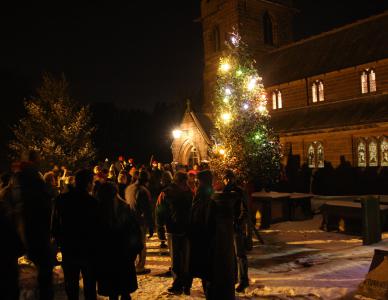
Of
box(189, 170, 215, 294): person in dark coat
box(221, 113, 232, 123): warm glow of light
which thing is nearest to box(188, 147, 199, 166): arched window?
box(221, 113, 232, 123): warm glow of light

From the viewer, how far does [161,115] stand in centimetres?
5997

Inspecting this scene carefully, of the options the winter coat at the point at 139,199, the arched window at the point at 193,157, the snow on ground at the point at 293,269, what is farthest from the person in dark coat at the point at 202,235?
the arched window at the point at 193,157

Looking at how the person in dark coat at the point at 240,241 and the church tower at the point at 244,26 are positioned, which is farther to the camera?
the church tower at the point at 244,26

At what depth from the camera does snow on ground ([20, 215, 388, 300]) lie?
266 inches

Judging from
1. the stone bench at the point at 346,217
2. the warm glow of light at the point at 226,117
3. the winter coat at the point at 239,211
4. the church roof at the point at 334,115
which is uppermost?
the church roof at the point at 334,115

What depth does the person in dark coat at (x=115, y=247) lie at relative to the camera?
17.2ft

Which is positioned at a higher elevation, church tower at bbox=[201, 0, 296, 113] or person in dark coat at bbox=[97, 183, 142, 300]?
church tower at bbox=[201, 0, 296, 113]

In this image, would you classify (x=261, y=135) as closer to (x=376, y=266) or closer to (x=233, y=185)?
(x=233, y=185)

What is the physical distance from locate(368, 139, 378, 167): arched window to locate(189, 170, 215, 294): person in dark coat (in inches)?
736

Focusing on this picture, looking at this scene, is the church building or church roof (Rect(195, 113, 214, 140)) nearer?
the church building

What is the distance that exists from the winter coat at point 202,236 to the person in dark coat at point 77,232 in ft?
4.47

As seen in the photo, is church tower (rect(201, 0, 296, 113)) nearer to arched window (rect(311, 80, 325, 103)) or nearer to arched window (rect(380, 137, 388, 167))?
arched window (rect(311, 80, 325, 103))

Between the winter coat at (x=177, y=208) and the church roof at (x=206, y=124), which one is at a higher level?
the church roof at (x=206, y=124)

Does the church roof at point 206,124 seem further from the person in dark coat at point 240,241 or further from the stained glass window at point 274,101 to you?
the person in dark coat at point 240,241
